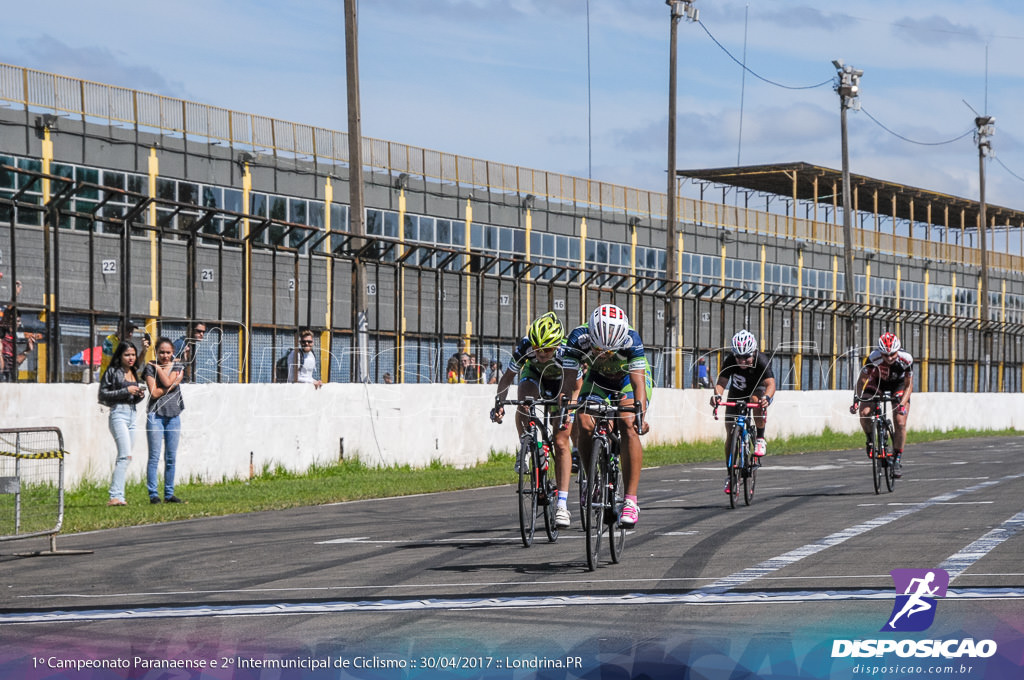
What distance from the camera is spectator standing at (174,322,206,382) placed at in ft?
62.2

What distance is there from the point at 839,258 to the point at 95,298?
62.8 m

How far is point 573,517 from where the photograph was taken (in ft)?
45.9

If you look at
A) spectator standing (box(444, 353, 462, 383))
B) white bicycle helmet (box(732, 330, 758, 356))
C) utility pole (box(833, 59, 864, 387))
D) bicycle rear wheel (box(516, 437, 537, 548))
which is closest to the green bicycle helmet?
bicycle rear wheel (box(516, 437, 537, 548))

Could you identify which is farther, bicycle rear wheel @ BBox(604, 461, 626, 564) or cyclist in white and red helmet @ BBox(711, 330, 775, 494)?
cyclist in white and red helmet @ BBox(711, 330, 775, 494)

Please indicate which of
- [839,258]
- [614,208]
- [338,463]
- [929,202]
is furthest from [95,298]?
[929,202]

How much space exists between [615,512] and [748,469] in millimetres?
5480

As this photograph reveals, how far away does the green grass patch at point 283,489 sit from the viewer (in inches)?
576

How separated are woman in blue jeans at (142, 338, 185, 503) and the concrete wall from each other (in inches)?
32.5

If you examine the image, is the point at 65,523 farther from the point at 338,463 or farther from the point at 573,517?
the point at 338,463

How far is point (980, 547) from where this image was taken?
34.0 feet

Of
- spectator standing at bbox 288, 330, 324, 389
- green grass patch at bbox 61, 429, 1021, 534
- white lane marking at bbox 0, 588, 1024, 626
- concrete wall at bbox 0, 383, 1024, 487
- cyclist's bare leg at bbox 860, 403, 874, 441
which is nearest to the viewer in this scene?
white lane marking at bbox 0, 588, 1024, 626

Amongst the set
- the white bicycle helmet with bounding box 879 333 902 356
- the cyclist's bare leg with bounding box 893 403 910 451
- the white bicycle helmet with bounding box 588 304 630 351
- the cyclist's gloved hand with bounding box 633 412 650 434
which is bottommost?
the cyclist's bare leg with bounding box 893 403 910 451

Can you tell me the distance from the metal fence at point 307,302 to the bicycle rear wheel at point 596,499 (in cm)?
824

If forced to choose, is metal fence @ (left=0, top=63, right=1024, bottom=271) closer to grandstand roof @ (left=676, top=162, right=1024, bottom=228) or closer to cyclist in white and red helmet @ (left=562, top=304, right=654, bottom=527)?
grandstand roof @ (left=676, top=162, right=1024, bottom=228)
